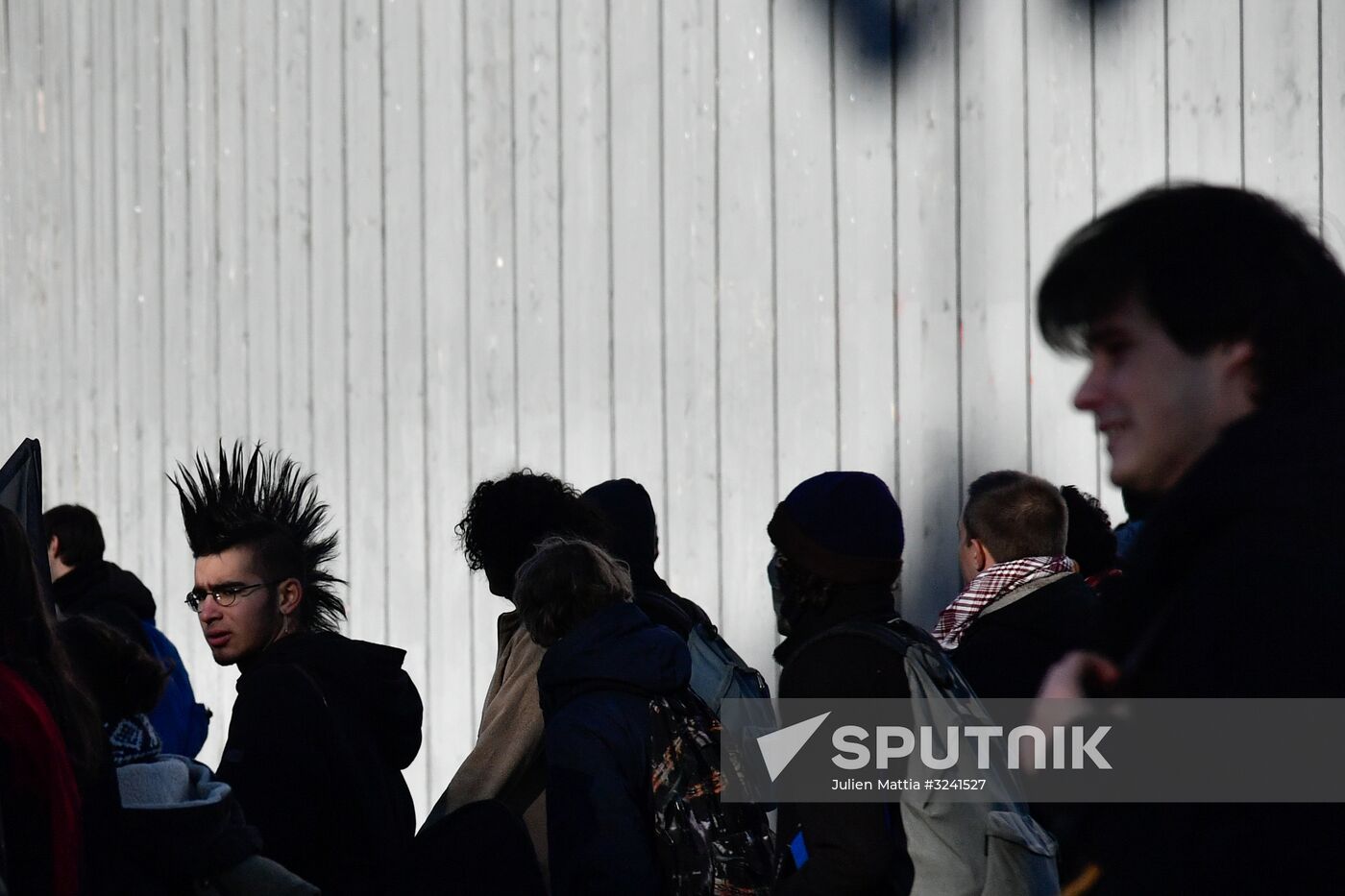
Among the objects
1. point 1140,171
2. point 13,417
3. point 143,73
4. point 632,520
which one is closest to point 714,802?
point 632,520

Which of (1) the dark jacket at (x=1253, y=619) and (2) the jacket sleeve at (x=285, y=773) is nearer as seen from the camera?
(1) the dark jacket at (x=1253, y=619)

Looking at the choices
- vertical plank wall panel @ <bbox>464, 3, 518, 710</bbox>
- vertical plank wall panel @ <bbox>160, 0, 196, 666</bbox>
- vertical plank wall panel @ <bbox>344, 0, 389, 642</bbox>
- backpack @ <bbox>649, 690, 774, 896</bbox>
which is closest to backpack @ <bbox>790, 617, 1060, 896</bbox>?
backpack @ <bbox>649, 690, 774, 896</bbox>

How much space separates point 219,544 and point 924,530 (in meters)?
Answer: 2.24

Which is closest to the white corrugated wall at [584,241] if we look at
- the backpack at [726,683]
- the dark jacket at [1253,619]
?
the backpack at [726,683]

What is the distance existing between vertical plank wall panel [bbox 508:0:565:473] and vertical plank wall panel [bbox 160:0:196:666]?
188 centimetres

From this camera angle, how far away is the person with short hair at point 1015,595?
Result: 3.65 meters

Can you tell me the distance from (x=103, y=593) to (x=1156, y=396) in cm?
513

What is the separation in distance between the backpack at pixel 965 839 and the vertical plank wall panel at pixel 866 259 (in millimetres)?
2387

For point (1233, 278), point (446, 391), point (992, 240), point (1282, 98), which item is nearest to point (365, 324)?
point (446, 391)

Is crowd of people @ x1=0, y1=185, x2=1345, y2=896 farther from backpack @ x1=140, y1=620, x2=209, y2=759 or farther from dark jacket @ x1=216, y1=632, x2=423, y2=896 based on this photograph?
backpack @ x1=140, y1=620, x2=209, y2=759

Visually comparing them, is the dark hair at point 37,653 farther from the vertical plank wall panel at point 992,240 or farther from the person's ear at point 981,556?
the vertical plank wall panel at point 992,240

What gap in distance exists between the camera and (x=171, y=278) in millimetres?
7203

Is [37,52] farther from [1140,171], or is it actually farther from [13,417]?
[1140,171]

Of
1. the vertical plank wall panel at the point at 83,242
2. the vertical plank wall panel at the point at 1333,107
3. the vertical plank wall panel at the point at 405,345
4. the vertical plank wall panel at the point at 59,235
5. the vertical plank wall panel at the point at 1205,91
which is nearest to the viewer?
the vertical plank wall panel at the point at 1333,107
